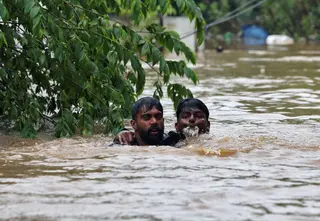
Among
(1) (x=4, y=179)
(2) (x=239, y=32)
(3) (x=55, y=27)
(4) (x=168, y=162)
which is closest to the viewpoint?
(1) (x=4, y=179)

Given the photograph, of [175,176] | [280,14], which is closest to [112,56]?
[175,176]

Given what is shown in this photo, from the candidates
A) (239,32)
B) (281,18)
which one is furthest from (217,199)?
(239,32)

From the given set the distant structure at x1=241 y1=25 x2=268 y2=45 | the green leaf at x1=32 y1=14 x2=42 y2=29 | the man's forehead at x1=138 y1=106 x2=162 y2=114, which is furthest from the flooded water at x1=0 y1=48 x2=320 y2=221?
the distant structure at x1=241 y1=25 x2=268 y2=45

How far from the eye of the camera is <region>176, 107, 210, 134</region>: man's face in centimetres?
841

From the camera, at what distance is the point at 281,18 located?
54.9 m

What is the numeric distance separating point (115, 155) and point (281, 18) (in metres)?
48.5

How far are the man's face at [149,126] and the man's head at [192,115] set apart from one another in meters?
0.39

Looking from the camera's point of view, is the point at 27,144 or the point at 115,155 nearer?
the point at 115,155

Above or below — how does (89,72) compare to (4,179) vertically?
above

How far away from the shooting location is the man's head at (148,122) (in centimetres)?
806

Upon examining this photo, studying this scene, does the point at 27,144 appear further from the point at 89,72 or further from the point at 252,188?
the point at 252,188

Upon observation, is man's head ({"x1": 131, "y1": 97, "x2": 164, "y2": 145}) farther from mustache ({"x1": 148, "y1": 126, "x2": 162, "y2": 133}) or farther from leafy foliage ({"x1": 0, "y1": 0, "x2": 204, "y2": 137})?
leafy foliage ({"x1": 0, "y1": 0, "x2": 204, "y2": 137})

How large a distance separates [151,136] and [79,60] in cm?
121

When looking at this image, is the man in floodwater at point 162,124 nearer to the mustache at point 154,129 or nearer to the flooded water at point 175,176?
the mustache at point 154,129
